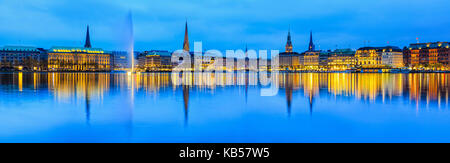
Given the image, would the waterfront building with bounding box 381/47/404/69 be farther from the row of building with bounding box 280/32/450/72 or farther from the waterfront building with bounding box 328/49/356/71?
the waterfront building with bounding box 328/49/356/71

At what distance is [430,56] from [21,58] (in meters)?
182

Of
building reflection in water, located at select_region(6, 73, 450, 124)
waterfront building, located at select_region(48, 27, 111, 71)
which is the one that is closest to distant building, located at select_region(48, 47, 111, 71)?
waterfront building, located at select_region(48, 27, 111, 71)

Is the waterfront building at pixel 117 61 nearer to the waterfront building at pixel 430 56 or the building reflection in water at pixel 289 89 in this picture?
the waterfront building at pixel 430 56

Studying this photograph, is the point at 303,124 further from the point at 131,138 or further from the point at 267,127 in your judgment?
the point at 131,138

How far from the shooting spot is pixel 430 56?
154 metres

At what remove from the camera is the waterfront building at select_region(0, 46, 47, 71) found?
5153 inches

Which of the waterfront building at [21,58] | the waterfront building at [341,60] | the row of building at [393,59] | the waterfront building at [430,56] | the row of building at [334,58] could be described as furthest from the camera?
the waterfront building at [341,60]

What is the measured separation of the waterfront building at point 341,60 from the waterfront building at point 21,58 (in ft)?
453

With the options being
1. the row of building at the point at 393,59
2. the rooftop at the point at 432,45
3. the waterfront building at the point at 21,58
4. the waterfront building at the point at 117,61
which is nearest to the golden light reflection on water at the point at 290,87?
the waterfront building at the point at 21,58

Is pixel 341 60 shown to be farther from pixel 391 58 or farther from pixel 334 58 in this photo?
pixel 391 58

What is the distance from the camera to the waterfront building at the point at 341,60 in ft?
583

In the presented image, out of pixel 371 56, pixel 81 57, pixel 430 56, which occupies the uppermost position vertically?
pixel 81 57

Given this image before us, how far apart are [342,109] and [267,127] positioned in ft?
16.1

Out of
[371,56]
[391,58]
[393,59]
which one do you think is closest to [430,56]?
[393,59]
